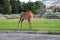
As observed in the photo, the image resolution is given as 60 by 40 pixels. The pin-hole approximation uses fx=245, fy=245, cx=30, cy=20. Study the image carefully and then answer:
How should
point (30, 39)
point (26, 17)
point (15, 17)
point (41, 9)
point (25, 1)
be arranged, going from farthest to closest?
point (25, 1), point (41, 9), point (15, 17), point (26, 17), point (30, 39)

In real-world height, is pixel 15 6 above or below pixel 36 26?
above

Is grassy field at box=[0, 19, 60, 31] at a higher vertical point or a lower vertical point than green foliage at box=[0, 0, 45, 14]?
lower

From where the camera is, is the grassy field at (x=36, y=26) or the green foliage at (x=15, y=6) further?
the green foliage at (x=15, y=6)

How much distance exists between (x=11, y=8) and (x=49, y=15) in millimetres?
7452

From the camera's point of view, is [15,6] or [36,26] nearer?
[36,26]

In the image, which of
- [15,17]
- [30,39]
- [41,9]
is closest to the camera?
[30,39]

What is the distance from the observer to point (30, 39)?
12172 mm

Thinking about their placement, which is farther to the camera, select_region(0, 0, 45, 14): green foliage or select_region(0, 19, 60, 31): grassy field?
select_region(0, 0, 45, 14): green foliage

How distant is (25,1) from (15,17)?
8701 mm

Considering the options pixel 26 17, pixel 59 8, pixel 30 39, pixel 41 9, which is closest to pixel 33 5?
pixel 41 9

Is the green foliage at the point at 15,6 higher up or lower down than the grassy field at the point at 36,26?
higher up

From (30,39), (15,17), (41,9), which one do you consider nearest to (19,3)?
(41,9)

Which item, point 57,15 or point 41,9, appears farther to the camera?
point 41,9

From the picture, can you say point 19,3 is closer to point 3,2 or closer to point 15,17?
point 3,2
